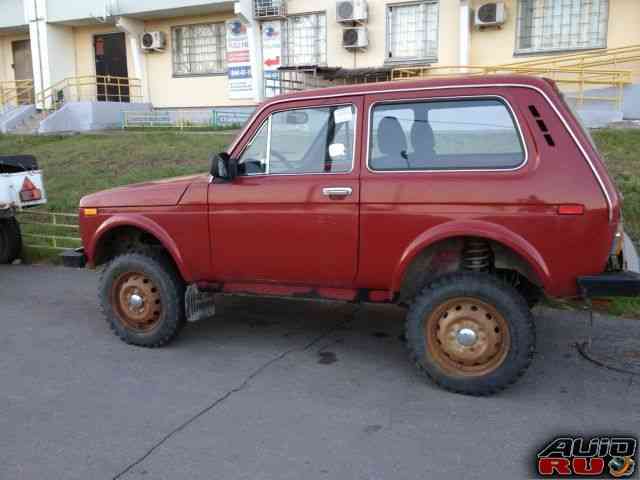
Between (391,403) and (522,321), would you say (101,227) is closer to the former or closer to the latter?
(391,403)

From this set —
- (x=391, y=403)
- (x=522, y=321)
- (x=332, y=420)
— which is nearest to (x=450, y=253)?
(x=522, y=321)

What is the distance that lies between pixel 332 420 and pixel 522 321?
4.49 ft

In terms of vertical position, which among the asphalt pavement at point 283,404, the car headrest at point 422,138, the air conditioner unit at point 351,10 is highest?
the air conditioner unit at point 351,10

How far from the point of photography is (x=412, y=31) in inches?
670

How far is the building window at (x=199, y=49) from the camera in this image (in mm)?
20031

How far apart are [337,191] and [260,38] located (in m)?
15.6

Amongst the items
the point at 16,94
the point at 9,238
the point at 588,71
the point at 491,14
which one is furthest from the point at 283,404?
the point at 16,94

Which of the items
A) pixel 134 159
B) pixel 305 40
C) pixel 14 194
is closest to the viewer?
pixel 14 194

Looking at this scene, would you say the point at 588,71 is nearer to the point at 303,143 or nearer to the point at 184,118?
the point at 303,143

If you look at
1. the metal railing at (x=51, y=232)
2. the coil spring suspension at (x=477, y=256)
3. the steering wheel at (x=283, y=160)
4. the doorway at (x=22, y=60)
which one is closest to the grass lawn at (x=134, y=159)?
the metal railing at (x=51, y=232)

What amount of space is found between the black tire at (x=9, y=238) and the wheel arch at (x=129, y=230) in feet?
11.0

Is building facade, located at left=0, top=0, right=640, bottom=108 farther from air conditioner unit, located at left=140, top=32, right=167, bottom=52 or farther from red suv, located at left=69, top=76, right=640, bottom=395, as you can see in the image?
red suv, located at left=69, top=76, right=640, bottom=395

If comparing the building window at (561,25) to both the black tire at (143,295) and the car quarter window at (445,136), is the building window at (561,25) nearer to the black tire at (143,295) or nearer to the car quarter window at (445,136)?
the car quarter window at (445,136)

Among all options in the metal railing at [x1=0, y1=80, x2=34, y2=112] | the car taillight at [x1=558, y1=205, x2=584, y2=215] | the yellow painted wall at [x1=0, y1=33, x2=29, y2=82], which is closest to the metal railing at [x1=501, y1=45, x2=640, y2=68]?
the car taillight at [x1=558, y1=205, x2=584, y2=215]
